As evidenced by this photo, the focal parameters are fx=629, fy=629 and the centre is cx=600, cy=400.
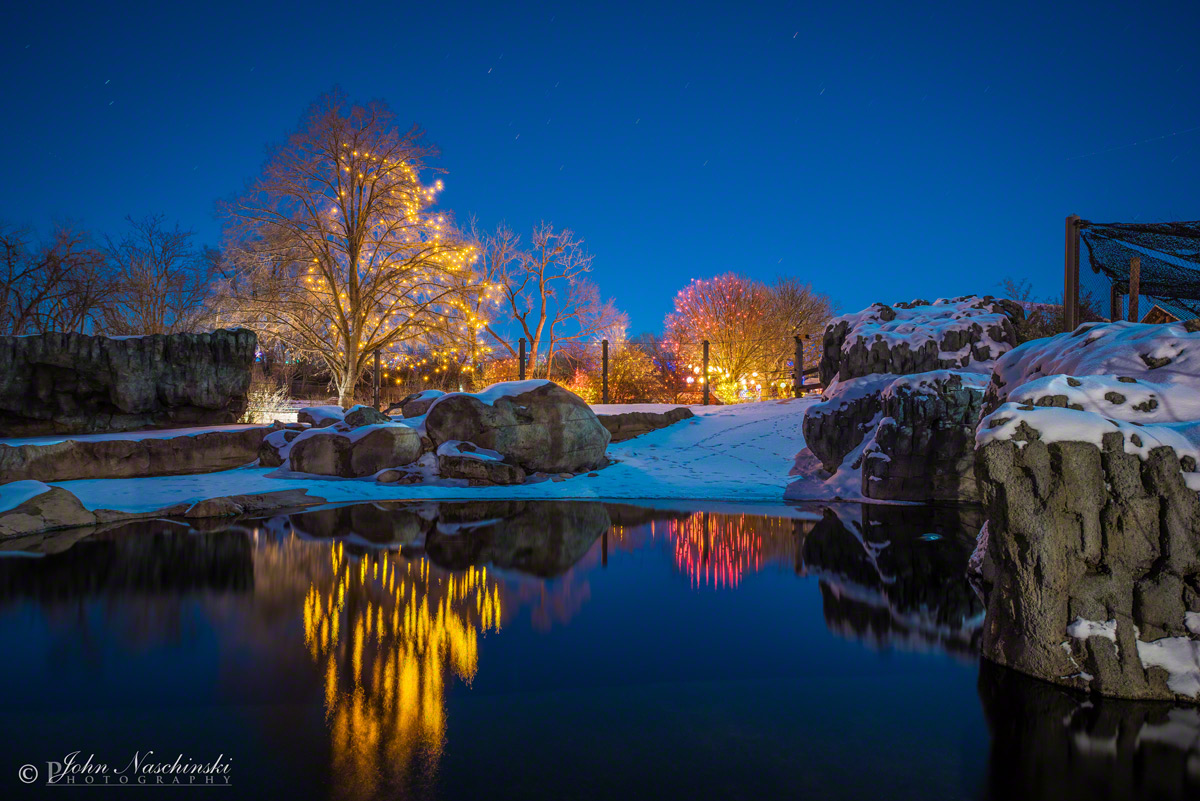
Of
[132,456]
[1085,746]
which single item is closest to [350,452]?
[132,456]

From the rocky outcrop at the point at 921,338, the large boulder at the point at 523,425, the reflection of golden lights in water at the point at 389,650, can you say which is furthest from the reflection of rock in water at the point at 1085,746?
the rocky outcrop at the point at 921,338

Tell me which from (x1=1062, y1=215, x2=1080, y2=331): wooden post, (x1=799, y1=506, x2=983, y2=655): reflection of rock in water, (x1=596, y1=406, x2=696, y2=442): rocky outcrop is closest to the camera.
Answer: (x1=799, y1=506, x2=983, y2=655): reflection of rock in water

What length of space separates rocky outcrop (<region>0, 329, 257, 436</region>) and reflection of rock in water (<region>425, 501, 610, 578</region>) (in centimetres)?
689

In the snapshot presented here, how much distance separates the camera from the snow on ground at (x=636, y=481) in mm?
9141

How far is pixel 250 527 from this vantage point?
7371mm

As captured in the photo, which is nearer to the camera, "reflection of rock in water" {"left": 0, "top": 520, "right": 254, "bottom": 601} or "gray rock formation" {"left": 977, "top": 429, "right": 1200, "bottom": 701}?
"gray rock formation" {"left": 977, "top": 429, "right": 1200, "bottom": 701}

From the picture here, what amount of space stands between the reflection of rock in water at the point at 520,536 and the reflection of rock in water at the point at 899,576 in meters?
2.33

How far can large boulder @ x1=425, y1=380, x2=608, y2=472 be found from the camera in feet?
37.1

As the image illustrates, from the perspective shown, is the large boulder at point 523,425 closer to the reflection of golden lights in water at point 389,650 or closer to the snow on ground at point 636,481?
the snow on ground at point 636,481

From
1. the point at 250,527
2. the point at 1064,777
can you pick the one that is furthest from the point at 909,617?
the point at 250,527

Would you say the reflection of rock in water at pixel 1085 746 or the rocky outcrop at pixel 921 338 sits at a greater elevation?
the rocky outcrop at pixel 921 338

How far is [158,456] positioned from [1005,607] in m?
11.7

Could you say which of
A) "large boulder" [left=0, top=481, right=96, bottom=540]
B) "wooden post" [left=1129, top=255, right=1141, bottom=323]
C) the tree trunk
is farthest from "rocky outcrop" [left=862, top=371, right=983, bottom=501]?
the tree trunk

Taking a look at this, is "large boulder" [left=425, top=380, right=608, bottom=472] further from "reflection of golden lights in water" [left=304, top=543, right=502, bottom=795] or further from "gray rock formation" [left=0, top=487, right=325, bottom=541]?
"reflection of golden lights in water" [left=304, top=543, right=502, bottom=795]
